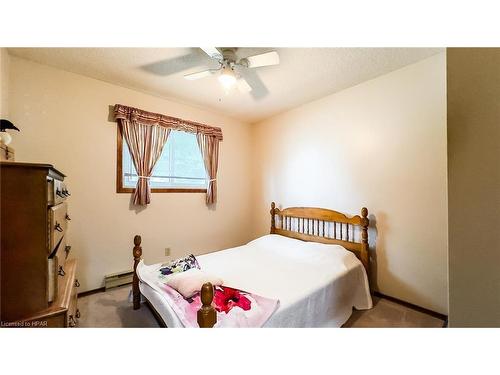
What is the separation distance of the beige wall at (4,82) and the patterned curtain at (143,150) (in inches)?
34.2

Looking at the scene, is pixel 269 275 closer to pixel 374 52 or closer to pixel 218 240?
pixel 218 240

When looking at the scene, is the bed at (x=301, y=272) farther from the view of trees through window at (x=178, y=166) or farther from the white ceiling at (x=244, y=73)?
the white ceiling at (x=244, y=73)

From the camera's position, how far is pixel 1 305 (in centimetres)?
90

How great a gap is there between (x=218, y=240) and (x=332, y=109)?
244 cm

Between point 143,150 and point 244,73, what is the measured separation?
1470 mm

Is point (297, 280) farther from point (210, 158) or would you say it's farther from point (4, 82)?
point (4, 82)

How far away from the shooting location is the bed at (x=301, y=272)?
136 cm

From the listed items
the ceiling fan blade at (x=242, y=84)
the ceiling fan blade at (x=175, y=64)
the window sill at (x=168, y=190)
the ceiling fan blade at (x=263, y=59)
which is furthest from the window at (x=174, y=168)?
the ceiling fan blade at (x=263, y=59)

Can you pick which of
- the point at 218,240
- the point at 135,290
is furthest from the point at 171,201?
the point at 135,290

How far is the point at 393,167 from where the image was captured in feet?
6.63

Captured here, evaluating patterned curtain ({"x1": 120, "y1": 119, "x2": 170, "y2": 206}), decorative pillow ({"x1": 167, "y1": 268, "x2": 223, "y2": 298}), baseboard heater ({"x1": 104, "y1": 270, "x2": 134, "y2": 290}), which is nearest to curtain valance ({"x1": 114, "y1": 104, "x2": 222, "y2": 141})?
patterned curtain ({"x1": 120, "y1": 119, "x2": 170, "y2": 206})

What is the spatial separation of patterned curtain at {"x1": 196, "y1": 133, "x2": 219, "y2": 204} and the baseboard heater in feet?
4.36

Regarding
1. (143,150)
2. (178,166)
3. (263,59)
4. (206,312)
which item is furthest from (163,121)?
(206,312)

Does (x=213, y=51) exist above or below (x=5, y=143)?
above
